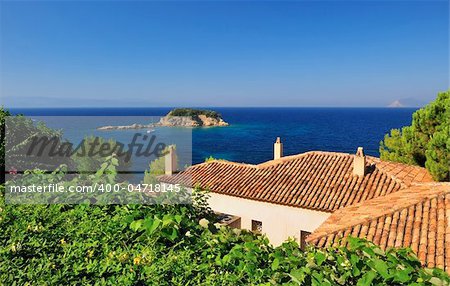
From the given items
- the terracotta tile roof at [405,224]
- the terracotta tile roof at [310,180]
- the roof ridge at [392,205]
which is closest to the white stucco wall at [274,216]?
the terracotta tile roof at [310,180]

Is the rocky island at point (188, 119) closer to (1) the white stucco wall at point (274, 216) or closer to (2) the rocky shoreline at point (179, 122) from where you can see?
(2) the rocky shoreline at point (179, 122)

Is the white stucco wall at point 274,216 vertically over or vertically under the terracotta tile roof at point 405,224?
under

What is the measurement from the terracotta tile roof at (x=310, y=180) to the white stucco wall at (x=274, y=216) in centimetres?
33

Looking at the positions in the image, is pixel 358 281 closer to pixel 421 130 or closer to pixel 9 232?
pixel 9 232

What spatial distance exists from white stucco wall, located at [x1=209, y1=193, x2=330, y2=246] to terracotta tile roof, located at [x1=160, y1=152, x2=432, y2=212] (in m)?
0.33

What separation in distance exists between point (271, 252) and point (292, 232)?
45.2 ft

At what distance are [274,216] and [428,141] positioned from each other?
11284 mm

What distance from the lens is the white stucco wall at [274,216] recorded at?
1530 cm

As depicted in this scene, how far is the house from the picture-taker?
418 inches

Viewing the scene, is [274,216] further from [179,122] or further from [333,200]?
[179,122]

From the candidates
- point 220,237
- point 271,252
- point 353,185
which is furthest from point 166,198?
point 353,185

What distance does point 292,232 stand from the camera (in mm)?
15797

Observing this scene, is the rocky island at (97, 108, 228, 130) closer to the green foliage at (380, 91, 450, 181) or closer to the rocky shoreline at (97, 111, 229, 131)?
the rocky shoreline at (97, 111, 229, 131)

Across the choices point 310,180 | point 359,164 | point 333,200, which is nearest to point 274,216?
point 310,180
